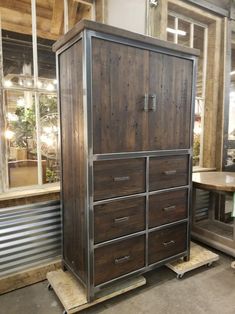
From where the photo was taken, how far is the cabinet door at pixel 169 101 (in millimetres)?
1961

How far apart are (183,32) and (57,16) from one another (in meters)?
1.69

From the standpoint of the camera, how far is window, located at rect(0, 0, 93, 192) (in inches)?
83.7

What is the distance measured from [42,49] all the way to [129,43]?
977 mm

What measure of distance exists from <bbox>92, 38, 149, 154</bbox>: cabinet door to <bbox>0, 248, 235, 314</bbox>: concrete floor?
48.9 inches

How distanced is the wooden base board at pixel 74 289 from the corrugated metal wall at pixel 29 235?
224mm

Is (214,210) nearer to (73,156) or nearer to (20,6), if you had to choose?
(73,156)

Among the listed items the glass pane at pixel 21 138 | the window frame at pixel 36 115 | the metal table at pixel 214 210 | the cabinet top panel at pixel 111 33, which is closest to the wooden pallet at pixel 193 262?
the metal table at pixel 214 210

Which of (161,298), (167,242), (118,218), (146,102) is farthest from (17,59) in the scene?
(161,298)

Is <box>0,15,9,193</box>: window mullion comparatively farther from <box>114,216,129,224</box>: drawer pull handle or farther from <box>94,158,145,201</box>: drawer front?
<box>114,216,129,224</box>: drawer pull handle

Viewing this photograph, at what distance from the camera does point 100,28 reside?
5.26 ft

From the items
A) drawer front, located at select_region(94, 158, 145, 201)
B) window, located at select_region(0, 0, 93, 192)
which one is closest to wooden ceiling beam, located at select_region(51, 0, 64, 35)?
window, located at select_region(0, 0, 93, 192)

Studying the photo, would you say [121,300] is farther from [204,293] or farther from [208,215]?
[208,215]

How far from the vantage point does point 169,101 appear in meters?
2.06

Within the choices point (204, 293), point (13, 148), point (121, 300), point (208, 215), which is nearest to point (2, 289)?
point (121, 300)
